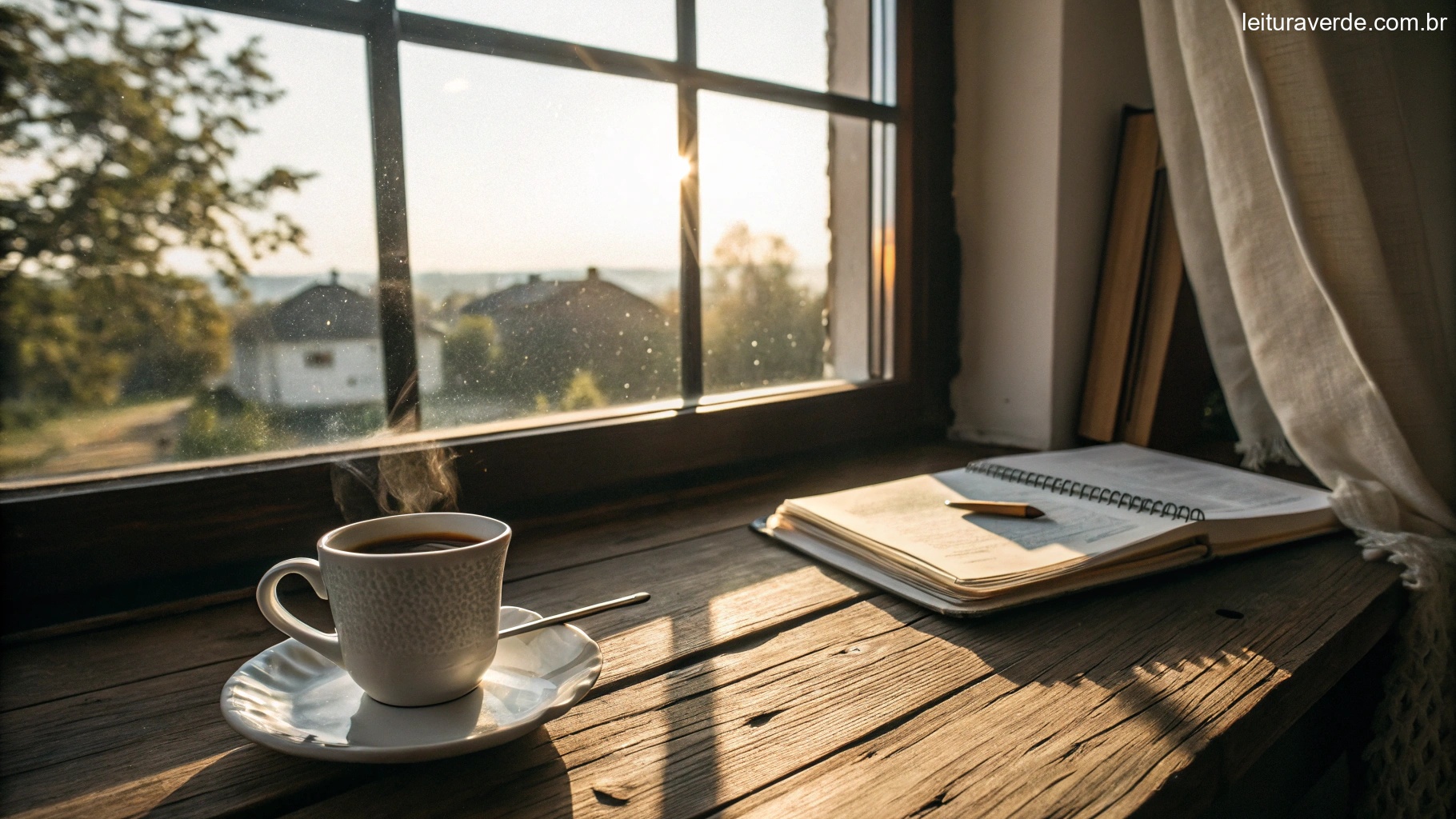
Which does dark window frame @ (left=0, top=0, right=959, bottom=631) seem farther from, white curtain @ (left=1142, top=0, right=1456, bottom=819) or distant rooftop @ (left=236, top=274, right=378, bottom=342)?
white curtain @ (left=1142, top=0, right=1456, bottom=819)

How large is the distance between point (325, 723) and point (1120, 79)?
1.49 metres

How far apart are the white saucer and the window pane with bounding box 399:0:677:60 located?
2.26 ft

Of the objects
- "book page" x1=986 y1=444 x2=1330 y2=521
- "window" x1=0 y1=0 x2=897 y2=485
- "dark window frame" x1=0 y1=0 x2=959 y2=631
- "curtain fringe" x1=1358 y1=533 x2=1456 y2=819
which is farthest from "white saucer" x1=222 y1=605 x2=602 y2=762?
"curtain fringe" x1=1358 y1=533 x2=1456 y2=819

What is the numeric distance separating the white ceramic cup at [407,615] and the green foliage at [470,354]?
46 centimetres

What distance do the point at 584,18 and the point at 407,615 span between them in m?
Answer: 0.82

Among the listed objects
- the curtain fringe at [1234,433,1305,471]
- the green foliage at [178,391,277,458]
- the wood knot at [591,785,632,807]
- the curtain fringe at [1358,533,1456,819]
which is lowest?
the curtain fringe at [1358,533,1456,819]

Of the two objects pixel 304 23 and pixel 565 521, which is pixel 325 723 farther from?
pixel 304 23

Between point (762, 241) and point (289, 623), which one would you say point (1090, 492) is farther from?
point (289, 623)

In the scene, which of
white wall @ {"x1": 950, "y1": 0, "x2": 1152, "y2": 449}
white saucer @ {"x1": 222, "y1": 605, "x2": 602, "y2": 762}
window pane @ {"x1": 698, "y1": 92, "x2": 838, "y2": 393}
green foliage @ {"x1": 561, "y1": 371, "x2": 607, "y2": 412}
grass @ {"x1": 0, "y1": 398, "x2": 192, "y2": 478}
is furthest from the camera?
white wall @ {"x1": 950, "y1": 0, "x2": 1152, "y2": 449}

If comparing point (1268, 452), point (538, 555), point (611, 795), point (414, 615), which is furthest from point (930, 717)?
point (1268, 452)

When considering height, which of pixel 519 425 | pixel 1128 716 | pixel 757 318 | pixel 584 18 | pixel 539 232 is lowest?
pixel 1128 716

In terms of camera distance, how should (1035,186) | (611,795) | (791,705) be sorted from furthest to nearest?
1. (1035,186)
2. (791,705)
3. (611,795)

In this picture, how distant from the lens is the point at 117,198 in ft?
2.38

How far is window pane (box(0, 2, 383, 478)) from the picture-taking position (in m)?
0.69
